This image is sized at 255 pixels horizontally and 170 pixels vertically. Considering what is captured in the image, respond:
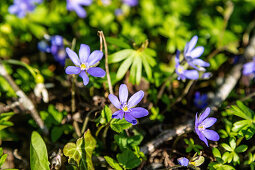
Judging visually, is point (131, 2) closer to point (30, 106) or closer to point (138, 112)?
point (30, 106)

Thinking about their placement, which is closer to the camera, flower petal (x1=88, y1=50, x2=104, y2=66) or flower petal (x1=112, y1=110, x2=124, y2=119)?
flower petal (x1=112, y1=110, x2=124, y2=119)

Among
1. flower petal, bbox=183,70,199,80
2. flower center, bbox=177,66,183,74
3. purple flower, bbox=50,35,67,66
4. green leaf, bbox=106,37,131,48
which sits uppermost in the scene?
purple flower, bbox=50,35,67,66

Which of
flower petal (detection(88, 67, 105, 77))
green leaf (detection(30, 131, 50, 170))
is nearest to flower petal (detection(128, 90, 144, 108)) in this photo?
flower petal (detection(88, 67, 105, 77))

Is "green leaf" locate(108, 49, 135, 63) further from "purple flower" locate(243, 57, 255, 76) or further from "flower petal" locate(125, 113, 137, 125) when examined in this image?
"purple flower" locate(243, 57, 255, 76)

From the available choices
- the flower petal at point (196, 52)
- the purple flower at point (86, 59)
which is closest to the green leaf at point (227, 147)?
the flower petal at point (196, 52)

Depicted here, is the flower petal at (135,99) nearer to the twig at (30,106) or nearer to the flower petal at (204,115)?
the flower petal at (204,115)

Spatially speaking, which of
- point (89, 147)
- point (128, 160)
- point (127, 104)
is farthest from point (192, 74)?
point (89, 147)

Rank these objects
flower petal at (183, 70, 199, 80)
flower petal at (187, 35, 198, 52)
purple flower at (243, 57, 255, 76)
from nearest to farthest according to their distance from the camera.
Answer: flower petal at (187, 35, 198, 52), flower petal at (183, 70, 199, 80), purple flower at (243, 57, 255, 76)

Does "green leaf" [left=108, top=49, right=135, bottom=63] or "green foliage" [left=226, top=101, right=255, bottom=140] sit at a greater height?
"green leaf" [left=108, top=49, right=135, bottom=63]
